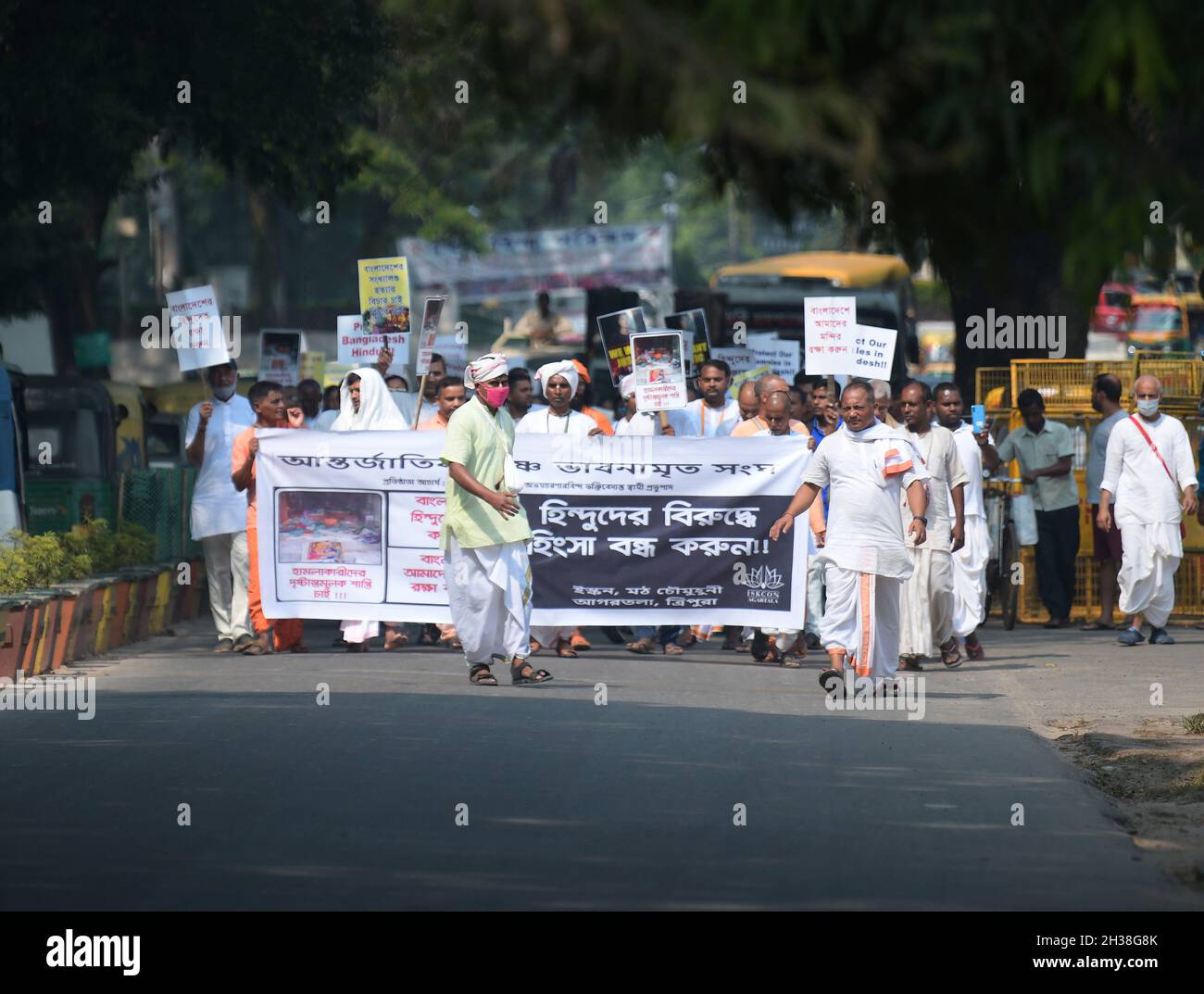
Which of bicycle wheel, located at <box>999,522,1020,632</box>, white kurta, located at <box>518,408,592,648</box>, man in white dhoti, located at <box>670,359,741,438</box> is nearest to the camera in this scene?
white kurta, located at <box>518,408,592,648</box>

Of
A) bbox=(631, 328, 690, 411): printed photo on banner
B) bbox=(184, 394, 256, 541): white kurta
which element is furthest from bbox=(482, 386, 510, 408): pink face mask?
bbox=(184, 394, 256, 541): white kurta

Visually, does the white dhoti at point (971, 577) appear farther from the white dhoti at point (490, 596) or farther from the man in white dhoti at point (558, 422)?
the white dhoti at point (490, 596)

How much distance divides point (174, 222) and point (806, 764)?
158 ft

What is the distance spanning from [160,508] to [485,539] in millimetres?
6374

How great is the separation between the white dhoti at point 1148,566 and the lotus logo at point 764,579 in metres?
2.84

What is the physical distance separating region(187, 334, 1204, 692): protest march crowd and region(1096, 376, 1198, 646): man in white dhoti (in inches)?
0.6

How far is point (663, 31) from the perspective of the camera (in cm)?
454

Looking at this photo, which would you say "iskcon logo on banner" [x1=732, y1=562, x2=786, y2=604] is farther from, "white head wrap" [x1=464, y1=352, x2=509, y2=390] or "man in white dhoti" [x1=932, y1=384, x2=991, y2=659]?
"white head wrap" [x1=464, y1=352, x2=509, y2=390]

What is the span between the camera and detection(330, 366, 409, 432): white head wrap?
16.5m

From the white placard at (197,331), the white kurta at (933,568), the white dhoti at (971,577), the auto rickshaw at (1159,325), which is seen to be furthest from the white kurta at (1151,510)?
the auto rickshaw at (1159,325)

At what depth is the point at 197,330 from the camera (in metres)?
16.1

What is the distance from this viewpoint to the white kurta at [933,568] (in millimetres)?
14852

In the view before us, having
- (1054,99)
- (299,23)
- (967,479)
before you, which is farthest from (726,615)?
(1054,99)

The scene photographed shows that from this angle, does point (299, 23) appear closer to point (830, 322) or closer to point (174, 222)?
point (830, 322)
